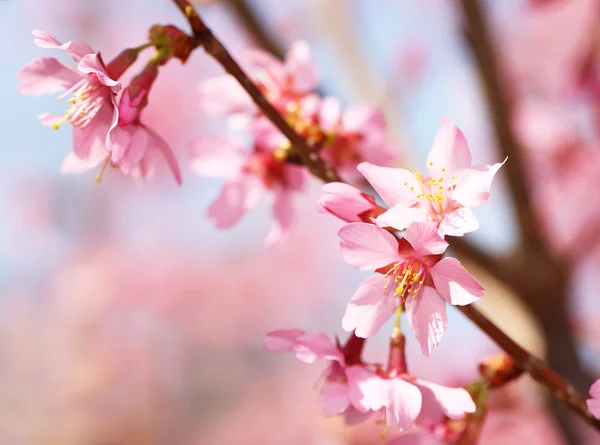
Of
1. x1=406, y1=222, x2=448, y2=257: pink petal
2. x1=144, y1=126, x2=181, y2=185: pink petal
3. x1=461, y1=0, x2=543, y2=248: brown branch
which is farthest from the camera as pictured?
x1=461, y1=0, x2=543, y2=248: brown branch

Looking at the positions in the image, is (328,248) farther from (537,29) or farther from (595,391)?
(595,391)

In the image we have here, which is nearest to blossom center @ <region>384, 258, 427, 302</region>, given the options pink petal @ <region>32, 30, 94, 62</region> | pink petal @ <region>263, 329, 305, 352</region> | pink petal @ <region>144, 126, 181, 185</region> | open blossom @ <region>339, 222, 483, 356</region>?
open blossom @ <region>339, 222, 483, 356</region>

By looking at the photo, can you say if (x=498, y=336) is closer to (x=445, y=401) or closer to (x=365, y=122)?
(x=445, y=401)

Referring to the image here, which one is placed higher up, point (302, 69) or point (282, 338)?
point (302, 69)

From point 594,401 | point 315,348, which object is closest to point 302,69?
point 315,348

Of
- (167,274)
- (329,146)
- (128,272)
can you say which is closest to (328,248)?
(167,274)

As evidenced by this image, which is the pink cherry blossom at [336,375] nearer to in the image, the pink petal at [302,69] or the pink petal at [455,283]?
the pink petal at [455,283]

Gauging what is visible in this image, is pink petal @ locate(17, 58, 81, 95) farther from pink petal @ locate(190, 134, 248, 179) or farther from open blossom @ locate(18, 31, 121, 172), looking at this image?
pink petal @ locate(190, 134, 248, 179)
